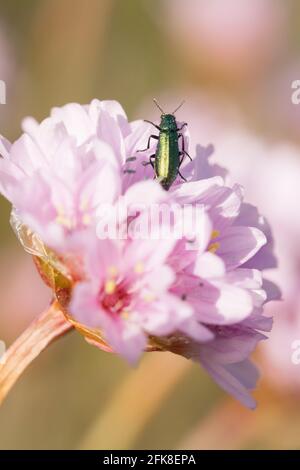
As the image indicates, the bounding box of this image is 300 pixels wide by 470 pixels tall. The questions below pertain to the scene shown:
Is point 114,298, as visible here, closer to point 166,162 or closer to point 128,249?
point 128,249

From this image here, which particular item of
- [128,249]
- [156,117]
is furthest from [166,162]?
[156,117]

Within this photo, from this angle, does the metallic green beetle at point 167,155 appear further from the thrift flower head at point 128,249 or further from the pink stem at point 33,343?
the pink stem at point 33,343

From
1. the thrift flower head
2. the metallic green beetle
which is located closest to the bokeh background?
the metallic green beetle

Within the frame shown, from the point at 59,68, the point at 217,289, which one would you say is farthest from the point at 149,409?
the point at 59,68

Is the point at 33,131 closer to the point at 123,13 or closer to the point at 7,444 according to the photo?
the point at 7,444

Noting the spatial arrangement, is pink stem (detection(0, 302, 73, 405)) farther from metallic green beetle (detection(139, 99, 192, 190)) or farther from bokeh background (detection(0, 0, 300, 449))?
bokeh background (detection(0, 0, 300, 449))

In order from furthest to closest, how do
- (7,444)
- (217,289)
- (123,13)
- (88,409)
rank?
1. (123,13)
2. (88,409)
3. (7,444)
4. (217,289)
